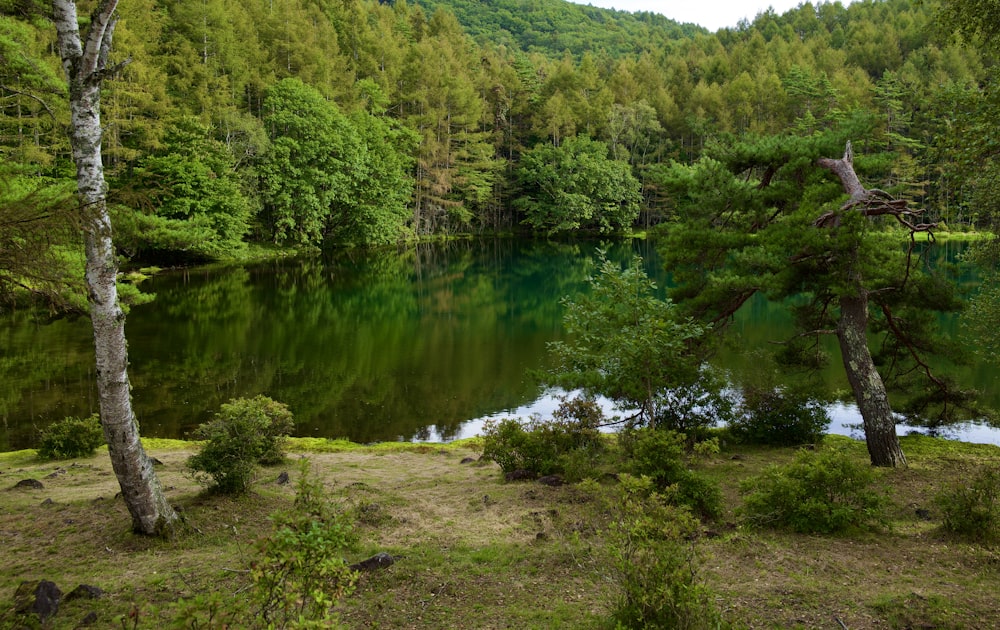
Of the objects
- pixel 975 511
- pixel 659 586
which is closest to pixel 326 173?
pixel 975 511

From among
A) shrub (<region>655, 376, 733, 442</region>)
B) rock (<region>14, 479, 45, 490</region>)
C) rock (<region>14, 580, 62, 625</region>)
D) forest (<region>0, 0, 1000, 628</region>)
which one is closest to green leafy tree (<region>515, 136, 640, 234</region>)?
forest (<region>0, 0, 1000, 628</region>)

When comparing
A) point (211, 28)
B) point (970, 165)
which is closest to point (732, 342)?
point (970, 165)

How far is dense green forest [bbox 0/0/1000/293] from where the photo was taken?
33656 mm

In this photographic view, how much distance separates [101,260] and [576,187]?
182 feet

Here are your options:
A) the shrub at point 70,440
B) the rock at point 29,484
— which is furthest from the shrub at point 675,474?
the shrub at point 70,440

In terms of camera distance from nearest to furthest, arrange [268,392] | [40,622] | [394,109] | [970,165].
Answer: [40,622]
[970,165]
[268,392]
[394,109]

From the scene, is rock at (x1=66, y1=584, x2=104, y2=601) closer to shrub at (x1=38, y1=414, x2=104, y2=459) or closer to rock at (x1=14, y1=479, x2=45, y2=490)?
rock at (x1=14, y1=479, x2=45, y2=490)

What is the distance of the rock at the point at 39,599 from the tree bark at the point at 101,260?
4.03ft

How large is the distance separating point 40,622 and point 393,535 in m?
3.02

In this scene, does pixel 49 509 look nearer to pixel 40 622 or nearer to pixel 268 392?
pixel 40 622

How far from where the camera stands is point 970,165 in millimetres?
5996

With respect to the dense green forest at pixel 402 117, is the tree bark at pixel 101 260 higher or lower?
lower

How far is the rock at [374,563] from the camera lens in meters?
5.50

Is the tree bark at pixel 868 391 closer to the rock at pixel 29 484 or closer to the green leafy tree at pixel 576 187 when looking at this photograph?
the rock at pixel 29 484
